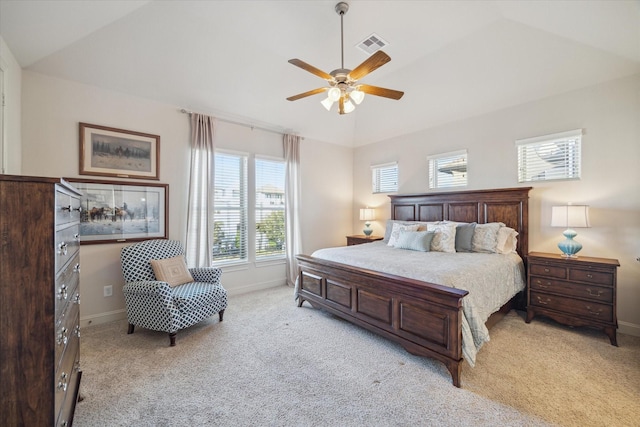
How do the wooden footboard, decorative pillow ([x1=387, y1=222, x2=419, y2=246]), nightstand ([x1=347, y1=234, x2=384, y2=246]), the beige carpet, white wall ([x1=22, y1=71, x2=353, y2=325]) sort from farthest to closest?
nightstand ([x1=347, y1=234, x2=384, y2=246]) < decorative pillow ([x1=387, y1=222, x2=419, y2=246]) < white wall ([x1=22, y1=71, x2=353, y2=325]) < the wooden footboard < the beige carpet

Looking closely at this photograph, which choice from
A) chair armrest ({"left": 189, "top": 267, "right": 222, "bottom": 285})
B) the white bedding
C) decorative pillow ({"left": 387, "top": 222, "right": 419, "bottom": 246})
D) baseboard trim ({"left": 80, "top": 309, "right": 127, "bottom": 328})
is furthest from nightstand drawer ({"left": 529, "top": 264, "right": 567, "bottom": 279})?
baseboard trim ({"left": 80, "top": 309, "right": 127, "bottom": 328})

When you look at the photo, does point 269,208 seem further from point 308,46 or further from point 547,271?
point 547,271

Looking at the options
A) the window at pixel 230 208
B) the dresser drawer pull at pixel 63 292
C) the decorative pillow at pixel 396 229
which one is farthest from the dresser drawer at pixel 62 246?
the decorative pillow at pixel 396 229

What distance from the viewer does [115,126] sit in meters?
3.47

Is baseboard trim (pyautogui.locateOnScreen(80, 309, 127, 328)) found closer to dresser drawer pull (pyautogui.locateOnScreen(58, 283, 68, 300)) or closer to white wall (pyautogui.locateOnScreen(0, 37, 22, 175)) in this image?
white wall (pyautogui.locateOnScreen(0, 37, 22, 175))

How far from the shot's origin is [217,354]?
265 centimetres

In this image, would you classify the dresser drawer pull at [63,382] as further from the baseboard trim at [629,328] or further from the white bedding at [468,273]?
the baseboard trim at [629,328]

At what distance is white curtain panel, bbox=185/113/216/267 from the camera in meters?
4.02

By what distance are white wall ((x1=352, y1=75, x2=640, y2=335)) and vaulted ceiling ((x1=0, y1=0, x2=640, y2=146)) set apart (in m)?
0.22

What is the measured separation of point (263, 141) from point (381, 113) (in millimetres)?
2342

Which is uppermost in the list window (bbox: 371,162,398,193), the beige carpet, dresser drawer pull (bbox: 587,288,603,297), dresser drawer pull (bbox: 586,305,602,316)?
window (bbox: 371,162,398,193)

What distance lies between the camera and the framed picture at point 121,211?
327 cm

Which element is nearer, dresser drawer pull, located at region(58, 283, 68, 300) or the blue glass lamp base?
dresser drawer pull, located at region(58, 283, 68, 300)

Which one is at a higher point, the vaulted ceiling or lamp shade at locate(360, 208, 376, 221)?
the vaulted ceiling
